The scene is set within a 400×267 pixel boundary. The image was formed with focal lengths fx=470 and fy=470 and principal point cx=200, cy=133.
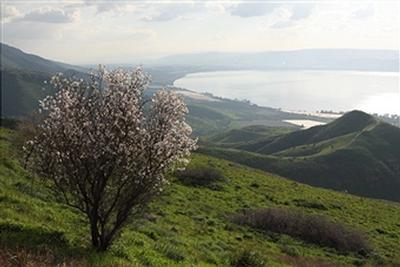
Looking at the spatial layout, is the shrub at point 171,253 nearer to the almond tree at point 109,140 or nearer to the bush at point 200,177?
the almond tree at point 109,140

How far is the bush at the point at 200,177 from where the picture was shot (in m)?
48.9

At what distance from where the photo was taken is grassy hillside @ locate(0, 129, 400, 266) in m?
14.8

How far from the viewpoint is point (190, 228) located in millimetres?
29688

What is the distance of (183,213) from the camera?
113ft

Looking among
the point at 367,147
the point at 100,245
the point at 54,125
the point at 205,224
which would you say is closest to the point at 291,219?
the point at 205,224

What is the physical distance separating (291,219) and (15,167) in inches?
863

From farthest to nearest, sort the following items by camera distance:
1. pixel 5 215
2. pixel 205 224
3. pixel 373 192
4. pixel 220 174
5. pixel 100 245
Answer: pixel 373 192
pixel 220 174
pixel 205 224
pixel 5 215
pixel 100 245

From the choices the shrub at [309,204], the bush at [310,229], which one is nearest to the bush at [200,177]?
the shrub at [309,204]

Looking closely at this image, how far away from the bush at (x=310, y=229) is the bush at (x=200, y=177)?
34.2 ft

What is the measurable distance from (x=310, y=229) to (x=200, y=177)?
52.3 feet

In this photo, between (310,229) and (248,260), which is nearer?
(248,260)

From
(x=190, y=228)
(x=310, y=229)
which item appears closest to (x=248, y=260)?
(x=190, y=228)

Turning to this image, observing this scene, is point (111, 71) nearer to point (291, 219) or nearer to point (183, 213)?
point (183, 213)

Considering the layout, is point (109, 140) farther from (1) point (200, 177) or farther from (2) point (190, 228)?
(1) point (200, 177)
